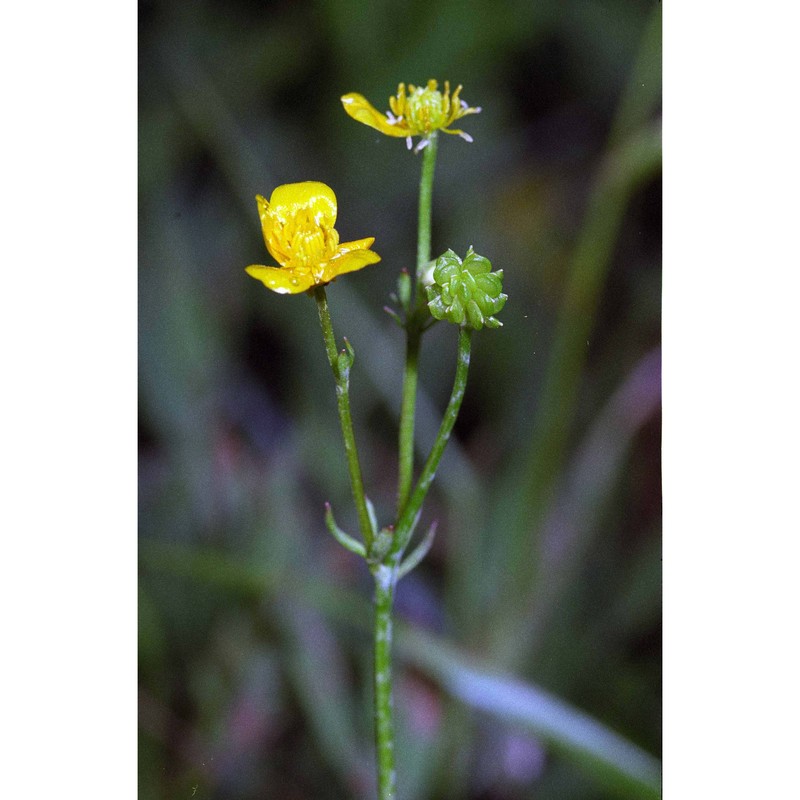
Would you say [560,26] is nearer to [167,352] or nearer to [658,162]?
[658,162]

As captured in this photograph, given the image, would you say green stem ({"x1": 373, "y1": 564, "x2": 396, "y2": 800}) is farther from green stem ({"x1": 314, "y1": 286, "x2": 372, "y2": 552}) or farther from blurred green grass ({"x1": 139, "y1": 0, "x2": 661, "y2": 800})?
blurred green grass ({"x1": 139, "y1": 0, "x2": 661, "y2": 800})

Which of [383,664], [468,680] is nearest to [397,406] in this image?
[468,680]

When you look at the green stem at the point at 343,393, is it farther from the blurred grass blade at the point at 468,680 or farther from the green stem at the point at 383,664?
the blurred grass blade at the point at 468,680

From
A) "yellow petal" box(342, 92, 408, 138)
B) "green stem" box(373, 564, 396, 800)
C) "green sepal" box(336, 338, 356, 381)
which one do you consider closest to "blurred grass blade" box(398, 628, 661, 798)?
"green stem" box(373, 564, 396, 800)

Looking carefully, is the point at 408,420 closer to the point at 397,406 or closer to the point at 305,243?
the point at 305,243

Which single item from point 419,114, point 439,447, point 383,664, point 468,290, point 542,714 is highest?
point 419,114

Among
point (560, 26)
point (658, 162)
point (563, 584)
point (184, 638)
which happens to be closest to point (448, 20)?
point (560, 26)
